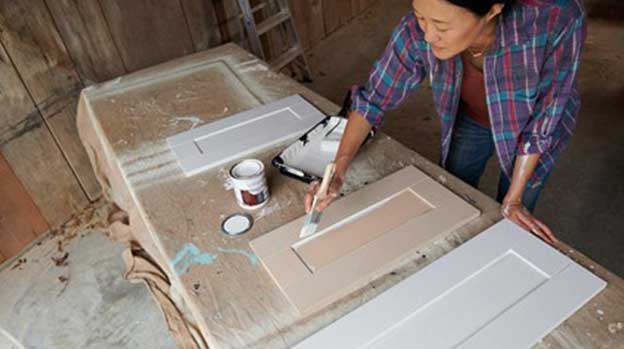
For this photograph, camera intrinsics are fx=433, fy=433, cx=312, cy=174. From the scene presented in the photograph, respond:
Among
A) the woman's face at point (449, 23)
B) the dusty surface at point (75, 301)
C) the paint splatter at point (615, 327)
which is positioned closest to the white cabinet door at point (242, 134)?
the woman's face at point (449, 23)

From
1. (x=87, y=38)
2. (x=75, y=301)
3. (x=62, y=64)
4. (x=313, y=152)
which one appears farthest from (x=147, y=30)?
(x=313, y=152)

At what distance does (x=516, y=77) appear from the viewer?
100cm

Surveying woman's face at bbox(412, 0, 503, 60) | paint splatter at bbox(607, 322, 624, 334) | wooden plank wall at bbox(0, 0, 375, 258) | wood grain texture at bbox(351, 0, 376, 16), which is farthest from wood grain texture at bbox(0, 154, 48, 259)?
wood grain texture at bbox(351, 0, 376, 16)

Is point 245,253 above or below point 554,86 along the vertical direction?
below

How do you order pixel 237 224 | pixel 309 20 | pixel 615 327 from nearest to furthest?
pixel 615 327 → pixel 237 224 → pixel 309 20

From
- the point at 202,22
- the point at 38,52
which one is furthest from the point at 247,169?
the point at 202,22

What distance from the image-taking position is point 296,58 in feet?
11.2

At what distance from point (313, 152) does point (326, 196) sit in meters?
0.32

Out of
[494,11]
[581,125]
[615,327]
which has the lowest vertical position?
[581,125]

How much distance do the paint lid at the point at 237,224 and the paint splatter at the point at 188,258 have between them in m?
0.08

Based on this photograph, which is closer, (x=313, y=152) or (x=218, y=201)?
(x=218, y=201)

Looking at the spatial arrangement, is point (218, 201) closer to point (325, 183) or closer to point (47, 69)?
point (325, 183)

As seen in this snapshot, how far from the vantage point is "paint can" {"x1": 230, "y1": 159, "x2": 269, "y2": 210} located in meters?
1.06

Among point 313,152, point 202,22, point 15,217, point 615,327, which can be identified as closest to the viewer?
point 615,327
